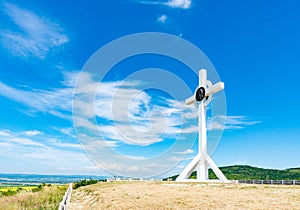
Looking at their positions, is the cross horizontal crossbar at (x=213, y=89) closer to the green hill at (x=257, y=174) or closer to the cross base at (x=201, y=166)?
the cross base at (x=201, y=166)

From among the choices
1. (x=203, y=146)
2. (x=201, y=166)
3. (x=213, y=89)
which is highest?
(x=213, y=89)

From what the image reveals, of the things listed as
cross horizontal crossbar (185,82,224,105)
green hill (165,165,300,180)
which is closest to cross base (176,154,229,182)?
cross horizontal crossbar (185,82,224,105)

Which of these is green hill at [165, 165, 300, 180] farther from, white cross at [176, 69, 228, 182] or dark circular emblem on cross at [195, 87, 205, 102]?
dark circular emblem on cross at [195, 87, 205, 102]

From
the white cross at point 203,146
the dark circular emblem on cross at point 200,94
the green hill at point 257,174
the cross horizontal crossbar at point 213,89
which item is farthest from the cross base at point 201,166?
the green hill at point 257,174

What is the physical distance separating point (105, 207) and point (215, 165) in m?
22.2

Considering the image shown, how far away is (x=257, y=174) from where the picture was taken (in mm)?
72625

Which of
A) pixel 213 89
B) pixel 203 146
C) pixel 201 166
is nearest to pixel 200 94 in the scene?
pixel 213 89

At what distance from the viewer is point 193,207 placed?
1656cm

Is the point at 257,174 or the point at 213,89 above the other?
the point at 213,89

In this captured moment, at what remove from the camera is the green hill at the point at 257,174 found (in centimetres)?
6262

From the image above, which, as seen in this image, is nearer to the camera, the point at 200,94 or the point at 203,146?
the point at 203,146

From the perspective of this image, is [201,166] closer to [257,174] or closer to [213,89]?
[213,89]

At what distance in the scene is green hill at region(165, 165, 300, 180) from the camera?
6262 cm

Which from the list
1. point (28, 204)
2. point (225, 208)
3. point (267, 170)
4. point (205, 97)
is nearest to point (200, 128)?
point (205, 97)
